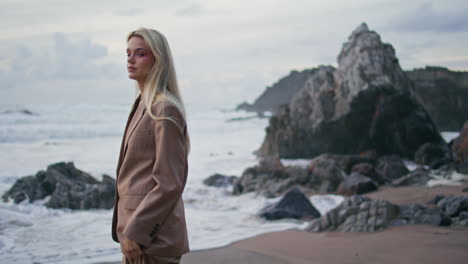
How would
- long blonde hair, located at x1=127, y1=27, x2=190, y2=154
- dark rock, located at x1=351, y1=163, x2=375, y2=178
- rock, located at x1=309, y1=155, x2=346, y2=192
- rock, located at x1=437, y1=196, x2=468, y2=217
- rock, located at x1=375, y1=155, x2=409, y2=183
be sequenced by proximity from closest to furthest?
long blonde hair, located at x1=127, y1=27, x2=190, y2=154
rock, located at x1=437, y1=196, x2=468, y2=217
rock, located at x1=309, y1=155, x2=346, y2=192
dark rock, located at x1=351, y1=163, x2=375, y2=178
rock, located at x1=375, y1=155, x2=409, y2=183

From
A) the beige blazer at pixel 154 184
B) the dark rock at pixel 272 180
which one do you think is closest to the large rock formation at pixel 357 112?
the dark rock at pixel 272 180

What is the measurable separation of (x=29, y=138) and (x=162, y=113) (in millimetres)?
26545

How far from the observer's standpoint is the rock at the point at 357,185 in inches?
373

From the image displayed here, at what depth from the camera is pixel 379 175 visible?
35.1 ft

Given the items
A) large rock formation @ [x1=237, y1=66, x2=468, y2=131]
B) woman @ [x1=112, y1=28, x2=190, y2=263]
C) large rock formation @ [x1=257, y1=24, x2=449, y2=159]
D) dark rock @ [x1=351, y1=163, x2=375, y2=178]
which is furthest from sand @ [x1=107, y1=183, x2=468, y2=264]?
large rock formation @ [x1=237, y1=66, x2=468, y2=131]

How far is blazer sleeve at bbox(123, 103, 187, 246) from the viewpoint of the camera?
2.16 meters

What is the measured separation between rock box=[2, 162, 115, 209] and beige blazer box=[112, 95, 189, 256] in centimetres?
699

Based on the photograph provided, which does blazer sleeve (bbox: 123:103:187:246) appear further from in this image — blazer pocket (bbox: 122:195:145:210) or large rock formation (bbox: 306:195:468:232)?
large rock formation (bbox: 306:195:468:232)

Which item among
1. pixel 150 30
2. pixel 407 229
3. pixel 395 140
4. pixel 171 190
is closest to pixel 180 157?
pixel 171 190

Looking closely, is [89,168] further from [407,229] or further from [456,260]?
[456,260]

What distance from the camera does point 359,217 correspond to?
641 centimetres

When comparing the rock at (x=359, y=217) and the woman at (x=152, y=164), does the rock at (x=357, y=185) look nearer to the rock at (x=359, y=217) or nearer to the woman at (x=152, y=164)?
the rock at (x=359, y=217)

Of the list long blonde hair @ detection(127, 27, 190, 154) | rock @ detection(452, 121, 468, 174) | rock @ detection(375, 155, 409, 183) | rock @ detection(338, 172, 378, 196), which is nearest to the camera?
long blonde hair @ detection(127, 27, 190, 154)

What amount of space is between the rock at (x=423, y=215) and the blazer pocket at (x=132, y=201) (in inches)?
196
